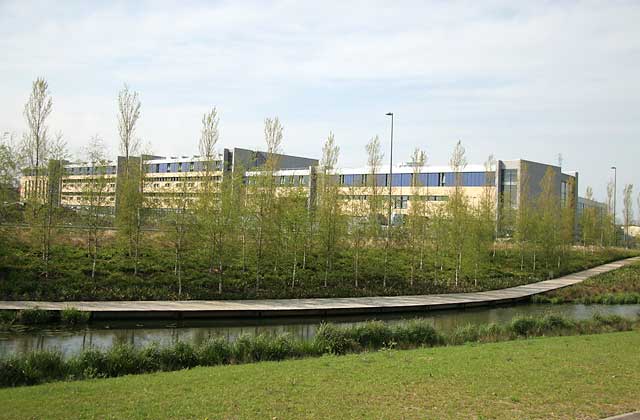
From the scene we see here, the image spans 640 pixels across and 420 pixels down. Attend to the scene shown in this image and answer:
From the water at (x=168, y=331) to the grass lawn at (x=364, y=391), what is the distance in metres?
4.12

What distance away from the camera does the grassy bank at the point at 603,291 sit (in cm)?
3108

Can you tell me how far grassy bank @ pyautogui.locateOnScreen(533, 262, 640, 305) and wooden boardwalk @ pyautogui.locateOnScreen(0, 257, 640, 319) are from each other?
5.54 ft

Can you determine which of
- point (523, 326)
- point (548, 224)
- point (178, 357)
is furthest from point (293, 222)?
point (548, 224)

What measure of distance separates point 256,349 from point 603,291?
28.4 meters

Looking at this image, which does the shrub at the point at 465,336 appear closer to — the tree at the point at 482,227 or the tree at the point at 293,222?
the tree at the point at 293,222

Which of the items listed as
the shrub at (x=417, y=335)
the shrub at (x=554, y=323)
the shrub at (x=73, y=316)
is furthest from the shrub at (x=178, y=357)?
the shrub at (x=554, y=323)

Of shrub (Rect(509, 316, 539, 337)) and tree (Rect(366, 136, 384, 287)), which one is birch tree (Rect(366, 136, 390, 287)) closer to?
tree (Rect(366, 136, 384, 287))

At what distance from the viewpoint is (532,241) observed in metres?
43.4

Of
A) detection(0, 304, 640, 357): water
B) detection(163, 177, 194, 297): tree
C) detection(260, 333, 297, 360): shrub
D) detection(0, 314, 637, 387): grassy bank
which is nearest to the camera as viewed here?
detection(0, 314, 637, 387): grassy bank

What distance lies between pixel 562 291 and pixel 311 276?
50.4 feet

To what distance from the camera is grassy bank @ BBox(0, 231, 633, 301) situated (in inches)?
888

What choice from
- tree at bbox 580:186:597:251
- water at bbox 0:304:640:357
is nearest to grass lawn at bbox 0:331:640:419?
water at bbox 0:304:640:357

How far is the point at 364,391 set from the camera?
8.55 m

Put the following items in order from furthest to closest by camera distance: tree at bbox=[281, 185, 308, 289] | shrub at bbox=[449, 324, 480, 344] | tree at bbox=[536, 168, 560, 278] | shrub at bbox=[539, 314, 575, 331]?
tree at bbox=[536, 168, 560, 278], tree at bbox=[281, 185, 308, 289], shrub at bbox=[539, 314, 575, 331], shrub at bbox=[449, 324, 480, 344]
